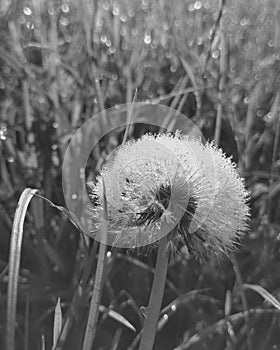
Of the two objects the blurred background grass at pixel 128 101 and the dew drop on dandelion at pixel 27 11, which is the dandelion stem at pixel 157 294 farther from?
the dew drop on dandelion at pixel 27 11

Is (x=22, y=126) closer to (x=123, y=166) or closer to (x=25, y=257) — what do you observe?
(x=25, y=257)

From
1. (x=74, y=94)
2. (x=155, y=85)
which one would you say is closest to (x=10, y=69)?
(x=74, y=94)

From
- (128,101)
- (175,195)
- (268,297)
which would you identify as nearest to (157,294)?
(175,195)

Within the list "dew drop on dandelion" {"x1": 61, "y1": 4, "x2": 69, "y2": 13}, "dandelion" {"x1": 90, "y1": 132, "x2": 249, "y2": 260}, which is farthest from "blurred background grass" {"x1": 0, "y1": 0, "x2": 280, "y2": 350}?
"dandelion" {"x1": 90, "y1": 132, "x2": 249, "y2": 260}

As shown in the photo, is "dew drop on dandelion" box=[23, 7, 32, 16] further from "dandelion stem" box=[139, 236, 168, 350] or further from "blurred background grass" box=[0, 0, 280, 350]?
"dandelion stem" box=[139, 236, 168, 350]

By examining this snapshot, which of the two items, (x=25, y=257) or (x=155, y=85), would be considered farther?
(x=155, y=85)

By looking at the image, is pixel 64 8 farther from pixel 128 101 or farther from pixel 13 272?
pixel 13 272
